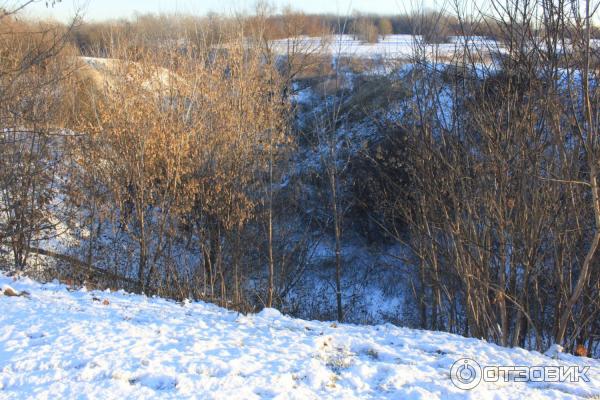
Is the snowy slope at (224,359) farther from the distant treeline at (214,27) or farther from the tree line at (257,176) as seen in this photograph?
the distant treeline at (214,27)

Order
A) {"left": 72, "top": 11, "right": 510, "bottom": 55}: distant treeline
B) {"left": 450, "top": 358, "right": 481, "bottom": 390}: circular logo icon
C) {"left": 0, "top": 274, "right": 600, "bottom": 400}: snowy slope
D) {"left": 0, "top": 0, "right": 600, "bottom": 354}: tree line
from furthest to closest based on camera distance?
{"left": 72, "top": 11, "right": 510, "bottom": 55}: distant treeline < {"left": 0, "top": 0, "right": 600, "bottom": 354}: tree line < {"left": 450, "top": 358, "right": 481, "bottom": 390}: circular logo icon < {"left": 0, "top": 274, "right": 600, "bottom": 400}: snowy slope

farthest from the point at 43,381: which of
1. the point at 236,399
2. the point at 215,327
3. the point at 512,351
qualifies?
the point at 512,351

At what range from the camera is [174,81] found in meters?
10.6

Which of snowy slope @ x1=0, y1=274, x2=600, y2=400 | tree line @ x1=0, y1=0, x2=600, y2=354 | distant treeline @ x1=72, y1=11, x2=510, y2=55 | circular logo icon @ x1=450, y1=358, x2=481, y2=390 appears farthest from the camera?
distant treeline @ x1=72, y1=11, x2=510, y2=55

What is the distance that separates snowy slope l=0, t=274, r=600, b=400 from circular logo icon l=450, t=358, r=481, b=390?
0.06 m

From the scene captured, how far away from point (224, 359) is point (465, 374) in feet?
5.87

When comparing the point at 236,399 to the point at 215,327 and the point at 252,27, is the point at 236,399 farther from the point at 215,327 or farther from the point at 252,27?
the point at 252,27

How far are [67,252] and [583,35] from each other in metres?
11.1

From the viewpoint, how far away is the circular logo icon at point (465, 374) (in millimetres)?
3379

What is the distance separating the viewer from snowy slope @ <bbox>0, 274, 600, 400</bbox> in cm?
315

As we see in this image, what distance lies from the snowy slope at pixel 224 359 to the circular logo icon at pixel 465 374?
6 cm

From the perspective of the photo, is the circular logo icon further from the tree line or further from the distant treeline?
the distant treeline

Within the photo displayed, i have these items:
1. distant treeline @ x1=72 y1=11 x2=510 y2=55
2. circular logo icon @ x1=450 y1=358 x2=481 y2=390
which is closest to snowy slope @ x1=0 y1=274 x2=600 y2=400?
circular logo icon @ x1=450 y1=358 x2=481 y2=390

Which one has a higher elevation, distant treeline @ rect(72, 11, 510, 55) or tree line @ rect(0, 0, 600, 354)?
distant treeline @ rect(72, 11, 510, 55)
